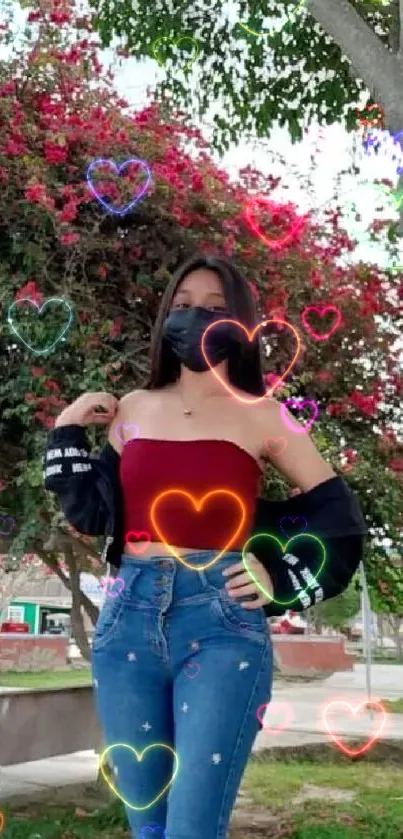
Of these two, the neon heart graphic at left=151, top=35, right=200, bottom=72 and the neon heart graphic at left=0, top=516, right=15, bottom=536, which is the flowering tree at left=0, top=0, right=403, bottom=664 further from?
the neon heart graphic at left=151, top=35, right=200, bottom=72

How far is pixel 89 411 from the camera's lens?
5.67ft

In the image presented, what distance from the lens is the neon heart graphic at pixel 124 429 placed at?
5.64 ft

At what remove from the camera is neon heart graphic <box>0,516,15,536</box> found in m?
4.30

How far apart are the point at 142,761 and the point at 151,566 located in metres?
0.31

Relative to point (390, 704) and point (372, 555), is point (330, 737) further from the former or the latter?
point (372, 555)

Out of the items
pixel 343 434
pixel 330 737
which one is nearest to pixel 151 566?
pixel 343 434

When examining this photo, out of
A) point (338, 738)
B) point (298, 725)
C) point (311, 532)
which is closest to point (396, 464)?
point (311, 532)

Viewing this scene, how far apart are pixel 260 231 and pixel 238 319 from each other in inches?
101

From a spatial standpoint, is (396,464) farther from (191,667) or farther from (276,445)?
(191,667)

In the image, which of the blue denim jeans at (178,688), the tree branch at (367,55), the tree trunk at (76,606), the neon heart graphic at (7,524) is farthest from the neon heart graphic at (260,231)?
the blue denim jeans at (178,688)

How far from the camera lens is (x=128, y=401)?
1.81 m

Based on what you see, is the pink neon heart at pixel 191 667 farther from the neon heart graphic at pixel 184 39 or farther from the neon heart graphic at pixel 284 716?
the neon heart graphic at pixel 284 716

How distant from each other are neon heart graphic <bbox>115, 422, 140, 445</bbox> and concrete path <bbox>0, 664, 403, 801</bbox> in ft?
1.79

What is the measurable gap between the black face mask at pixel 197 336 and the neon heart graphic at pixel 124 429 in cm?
16
